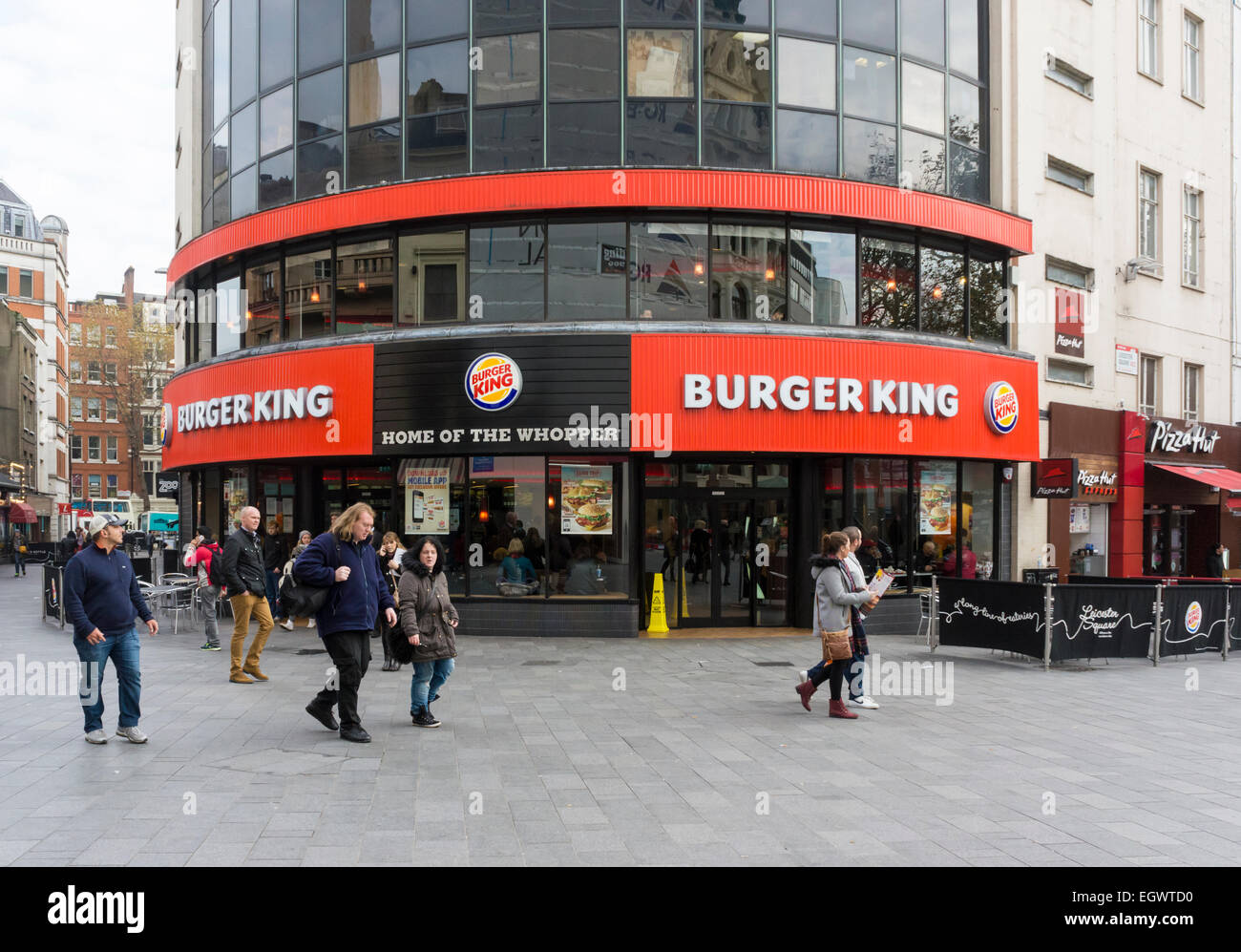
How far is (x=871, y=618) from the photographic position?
17.0 meters

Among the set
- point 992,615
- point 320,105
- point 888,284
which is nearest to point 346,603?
point 992,615

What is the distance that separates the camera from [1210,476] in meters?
24.1

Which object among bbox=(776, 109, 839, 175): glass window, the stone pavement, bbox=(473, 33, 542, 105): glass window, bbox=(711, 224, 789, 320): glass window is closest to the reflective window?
bbox=(473, 33, 542, 105): glass window

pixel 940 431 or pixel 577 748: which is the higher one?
pixel 940 431

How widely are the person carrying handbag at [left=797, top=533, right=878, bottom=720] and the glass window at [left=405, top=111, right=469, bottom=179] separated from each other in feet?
34.0

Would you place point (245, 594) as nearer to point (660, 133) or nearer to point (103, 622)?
point (103, 622)

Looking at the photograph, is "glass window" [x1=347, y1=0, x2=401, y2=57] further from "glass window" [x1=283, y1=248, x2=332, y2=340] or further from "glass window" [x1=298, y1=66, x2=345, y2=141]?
"glass window" [x1=283, y1=248, x2=332, y2=340]

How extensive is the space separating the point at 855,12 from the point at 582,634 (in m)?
12.0

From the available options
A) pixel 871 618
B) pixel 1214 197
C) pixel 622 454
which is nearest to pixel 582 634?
pixel 622 454

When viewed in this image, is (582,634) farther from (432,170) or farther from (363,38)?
(363,38)

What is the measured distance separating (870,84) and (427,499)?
10.9 metres

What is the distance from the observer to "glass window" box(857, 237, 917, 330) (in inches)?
677

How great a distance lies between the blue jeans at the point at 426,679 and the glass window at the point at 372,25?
41.4 ft
